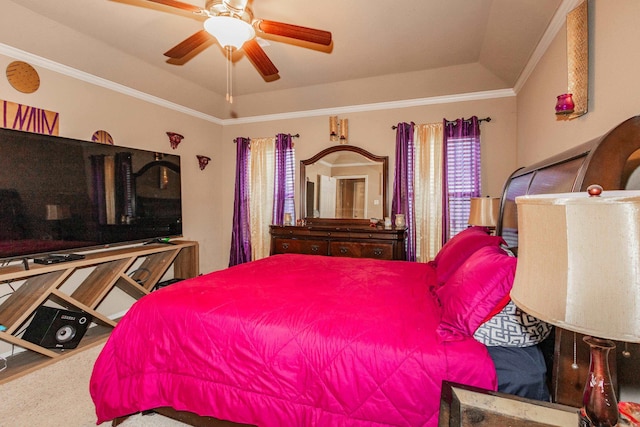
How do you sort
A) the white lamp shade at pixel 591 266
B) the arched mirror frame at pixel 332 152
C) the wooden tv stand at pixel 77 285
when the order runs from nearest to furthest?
the white lamp shade at pixel 591 266, the wooden tv stand at pixel 77 285, the arched mirror frame at pixel 332 152

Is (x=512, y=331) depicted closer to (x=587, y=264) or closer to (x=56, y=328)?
(x=587, y=264)

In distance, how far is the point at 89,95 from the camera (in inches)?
124

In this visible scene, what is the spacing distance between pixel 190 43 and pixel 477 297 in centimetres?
236

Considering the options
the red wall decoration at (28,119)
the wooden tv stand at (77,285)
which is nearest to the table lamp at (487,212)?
the wooden tv stand at (77,285)

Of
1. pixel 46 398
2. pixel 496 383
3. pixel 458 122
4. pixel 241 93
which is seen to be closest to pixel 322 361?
pixel 496 383

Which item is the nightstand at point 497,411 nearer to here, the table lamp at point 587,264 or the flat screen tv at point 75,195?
the table lamp at point 587,264

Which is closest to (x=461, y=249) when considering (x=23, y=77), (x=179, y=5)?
(x=179, y=5)

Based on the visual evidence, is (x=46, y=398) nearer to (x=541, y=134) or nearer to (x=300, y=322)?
(x=300, y=322)

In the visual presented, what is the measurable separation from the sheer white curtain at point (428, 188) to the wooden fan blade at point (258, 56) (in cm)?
224

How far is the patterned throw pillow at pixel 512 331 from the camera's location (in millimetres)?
1243

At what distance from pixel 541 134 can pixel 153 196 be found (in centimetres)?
395

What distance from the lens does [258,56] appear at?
89.4 inches

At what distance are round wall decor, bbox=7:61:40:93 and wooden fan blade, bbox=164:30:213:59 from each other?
1480 millimetres

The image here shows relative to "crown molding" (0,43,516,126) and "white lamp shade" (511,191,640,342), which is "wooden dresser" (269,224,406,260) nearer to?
"crown molding" (0,43,516,126)
